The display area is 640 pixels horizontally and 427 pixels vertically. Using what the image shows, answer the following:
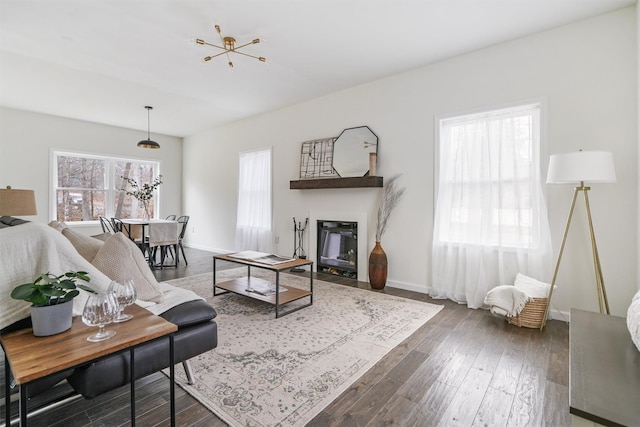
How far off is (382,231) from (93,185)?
6353 millimetres

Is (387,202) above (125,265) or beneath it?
above

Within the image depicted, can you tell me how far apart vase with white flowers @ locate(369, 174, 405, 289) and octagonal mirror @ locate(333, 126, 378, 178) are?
441mm

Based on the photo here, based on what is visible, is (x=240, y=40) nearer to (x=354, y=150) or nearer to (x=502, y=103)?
(x=354, y=150)

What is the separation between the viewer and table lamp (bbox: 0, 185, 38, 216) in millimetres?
3035

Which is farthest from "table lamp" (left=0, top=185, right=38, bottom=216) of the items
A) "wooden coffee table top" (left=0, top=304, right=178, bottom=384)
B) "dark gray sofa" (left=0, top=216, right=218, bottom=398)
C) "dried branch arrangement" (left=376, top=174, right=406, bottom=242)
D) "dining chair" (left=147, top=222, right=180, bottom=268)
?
"dried branch arrangement" (left=376, top=174, right=406, bottom=242)

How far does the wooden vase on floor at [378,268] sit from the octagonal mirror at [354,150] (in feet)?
3.65

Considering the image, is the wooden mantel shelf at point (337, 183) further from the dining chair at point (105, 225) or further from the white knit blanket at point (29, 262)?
the dining chair at point (105, 225)

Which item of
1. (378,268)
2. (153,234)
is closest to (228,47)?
(378,268)

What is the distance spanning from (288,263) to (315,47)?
237 cm

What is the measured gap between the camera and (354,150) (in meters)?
4.45

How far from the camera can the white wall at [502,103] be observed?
2.71 meters

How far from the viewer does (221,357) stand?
224 cm

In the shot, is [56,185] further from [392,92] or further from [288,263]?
[392,92]

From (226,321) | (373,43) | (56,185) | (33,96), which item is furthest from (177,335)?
(56,185)
